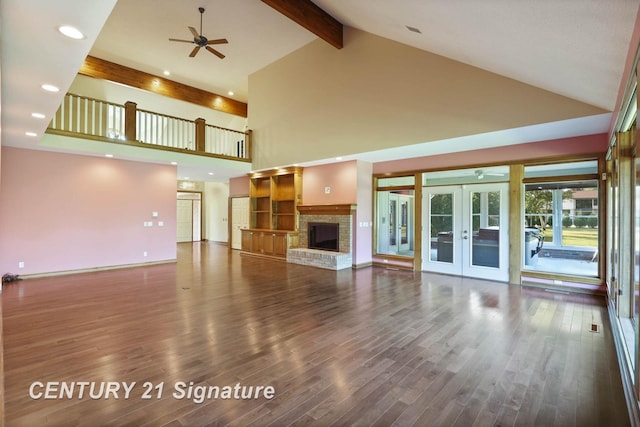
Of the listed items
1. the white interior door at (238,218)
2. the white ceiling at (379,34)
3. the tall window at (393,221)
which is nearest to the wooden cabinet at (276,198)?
the white interior door at (238,218)

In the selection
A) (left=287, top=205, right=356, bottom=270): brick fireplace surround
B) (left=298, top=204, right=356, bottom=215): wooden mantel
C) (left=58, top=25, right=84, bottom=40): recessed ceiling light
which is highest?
(left=58, top=25, right=84, bottom=40): recessed ceiling light

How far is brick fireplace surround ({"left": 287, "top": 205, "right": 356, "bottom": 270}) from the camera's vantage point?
7.64 metres

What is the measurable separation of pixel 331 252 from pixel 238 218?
511 centimetres

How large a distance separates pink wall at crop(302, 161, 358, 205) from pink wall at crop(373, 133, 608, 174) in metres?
0.97

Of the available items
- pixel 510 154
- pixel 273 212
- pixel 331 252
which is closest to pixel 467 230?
pixel 510 154

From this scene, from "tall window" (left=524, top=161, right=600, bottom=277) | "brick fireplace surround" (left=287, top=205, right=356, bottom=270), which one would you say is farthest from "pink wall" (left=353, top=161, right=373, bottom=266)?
"tall window" (left=524, top=161, right=600, bottom=277)

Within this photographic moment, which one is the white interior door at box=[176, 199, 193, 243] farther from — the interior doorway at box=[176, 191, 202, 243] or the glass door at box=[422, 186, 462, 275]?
the glass door at box=[422, 186, 462, 275]

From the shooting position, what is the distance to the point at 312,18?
649 centimetres

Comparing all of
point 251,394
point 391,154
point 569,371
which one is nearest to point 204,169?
point 391,154

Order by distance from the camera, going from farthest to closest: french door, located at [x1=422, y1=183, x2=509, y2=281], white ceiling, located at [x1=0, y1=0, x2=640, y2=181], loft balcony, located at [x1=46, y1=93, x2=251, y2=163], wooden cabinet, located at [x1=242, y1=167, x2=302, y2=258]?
wooden cabinet, located at [x1=242, y1=167, x2=302, y2=258], loft balcony, located at [x1=46, y1=93, x2=251, y2=163], french door, located at [x1=422, y1=183, x2=509, y2=281], white ceiling, located at [x1=0, y1=0, x2=640, y2=181]

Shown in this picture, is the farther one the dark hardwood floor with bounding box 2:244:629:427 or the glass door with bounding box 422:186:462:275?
the glass door with bounding box 422:186:462:275

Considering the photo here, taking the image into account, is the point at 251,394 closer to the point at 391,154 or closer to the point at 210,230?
the point at 391,154

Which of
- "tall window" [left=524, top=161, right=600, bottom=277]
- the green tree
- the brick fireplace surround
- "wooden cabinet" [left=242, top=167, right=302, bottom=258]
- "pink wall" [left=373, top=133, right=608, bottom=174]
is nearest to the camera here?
"pink wall" [left=373, top=133, right=608, bottom=174]

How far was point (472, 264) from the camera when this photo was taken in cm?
665
